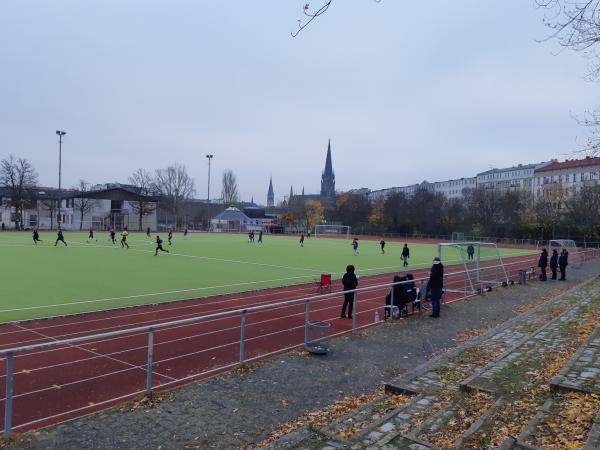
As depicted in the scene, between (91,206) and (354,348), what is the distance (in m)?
81.3

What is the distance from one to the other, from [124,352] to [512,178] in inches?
4809

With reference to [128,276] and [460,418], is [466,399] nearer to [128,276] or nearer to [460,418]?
[460,418]

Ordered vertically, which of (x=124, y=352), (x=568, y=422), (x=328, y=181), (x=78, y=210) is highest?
(x=328, y=181)

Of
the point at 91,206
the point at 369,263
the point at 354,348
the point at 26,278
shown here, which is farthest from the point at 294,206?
the point at 354,348

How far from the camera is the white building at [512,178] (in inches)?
4306

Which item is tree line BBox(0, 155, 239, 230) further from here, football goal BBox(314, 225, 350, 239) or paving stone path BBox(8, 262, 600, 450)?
paving stone path BBox(8, 262, 600, 450)

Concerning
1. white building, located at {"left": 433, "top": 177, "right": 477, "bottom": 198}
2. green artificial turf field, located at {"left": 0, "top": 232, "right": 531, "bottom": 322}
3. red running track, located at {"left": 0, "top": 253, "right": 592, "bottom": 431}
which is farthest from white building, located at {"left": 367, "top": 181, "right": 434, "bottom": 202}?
red running track, located at {"left": 0, "top": 253, "right": 592, "bottom": 431}

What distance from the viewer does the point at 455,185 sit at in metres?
144

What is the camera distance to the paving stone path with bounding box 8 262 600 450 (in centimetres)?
529

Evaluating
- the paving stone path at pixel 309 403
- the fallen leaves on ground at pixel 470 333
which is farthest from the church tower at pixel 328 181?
the paving stone path at pixel 309 403

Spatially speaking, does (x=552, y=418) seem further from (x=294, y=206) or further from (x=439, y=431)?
(x=294, y=206)

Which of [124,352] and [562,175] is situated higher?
[562,175]

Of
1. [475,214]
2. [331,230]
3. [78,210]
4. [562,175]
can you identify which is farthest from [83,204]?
[562,175]

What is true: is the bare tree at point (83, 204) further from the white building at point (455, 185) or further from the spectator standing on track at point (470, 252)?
the white building at point (455, 185)
